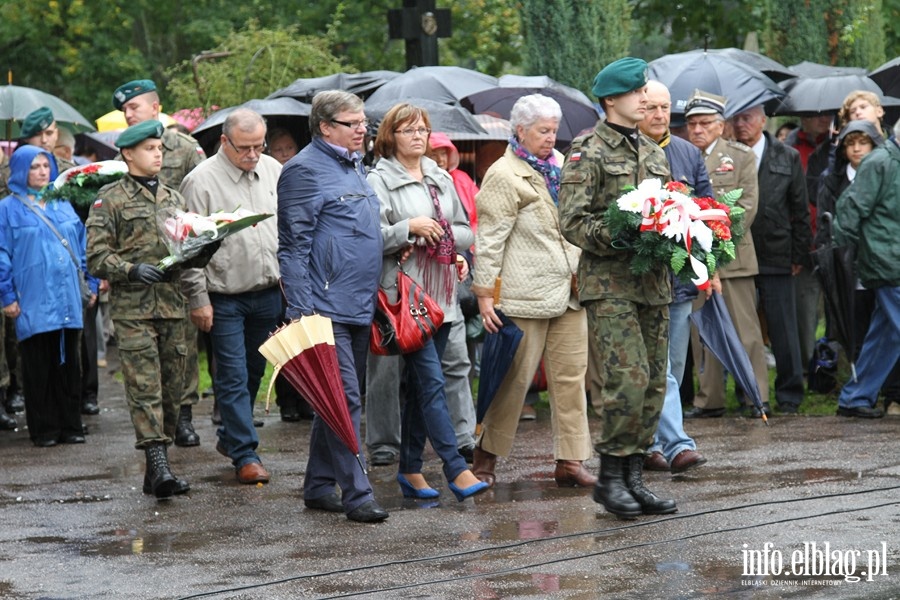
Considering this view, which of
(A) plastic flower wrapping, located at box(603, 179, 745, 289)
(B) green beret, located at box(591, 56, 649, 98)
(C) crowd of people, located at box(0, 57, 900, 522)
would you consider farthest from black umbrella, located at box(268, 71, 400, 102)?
(A) plastic flower wrapping, located at box(603, 179, 745, 289)

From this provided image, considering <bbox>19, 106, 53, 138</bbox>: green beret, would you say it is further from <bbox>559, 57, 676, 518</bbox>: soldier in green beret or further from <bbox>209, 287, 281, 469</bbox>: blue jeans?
<bbox>559, 57, 676, 518</bbox>: soldier in green beret

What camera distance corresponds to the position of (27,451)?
455 inches

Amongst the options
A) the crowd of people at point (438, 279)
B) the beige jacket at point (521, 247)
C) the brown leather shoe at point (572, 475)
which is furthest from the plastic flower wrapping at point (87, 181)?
the brown leather shoe at point (572, 475)

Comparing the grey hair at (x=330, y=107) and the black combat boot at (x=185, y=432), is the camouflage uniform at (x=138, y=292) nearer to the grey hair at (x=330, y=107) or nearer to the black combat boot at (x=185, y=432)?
the grey hair at (x=330, y=107)

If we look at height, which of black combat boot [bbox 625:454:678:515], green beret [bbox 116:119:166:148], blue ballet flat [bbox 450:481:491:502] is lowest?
blue ballet flat [bbox 450:481:491:502]

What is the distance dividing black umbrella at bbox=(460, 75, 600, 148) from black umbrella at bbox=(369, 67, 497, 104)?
136 millimetres

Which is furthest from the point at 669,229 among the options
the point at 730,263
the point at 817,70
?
the point at 817,70

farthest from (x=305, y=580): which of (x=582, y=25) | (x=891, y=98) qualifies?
(x=582, y=25)

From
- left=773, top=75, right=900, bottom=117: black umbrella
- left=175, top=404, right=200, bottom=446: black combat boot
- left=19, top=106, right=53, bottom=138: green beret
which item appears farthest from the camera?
left=773, top=75, right=900, bottom=117: black umbrella

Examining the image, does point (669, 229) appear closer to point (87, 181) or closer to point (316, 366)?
point (316, 366)

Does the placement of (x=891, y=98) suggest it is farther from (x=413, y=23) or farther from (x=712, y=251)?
(x=712, y=251)

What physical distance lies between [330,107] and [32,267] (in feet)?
13.4

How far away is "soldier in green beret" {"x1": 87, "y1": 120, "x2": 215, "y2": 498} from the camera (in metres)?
9.27

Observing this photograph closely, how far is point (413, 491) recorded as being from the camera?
904cm
